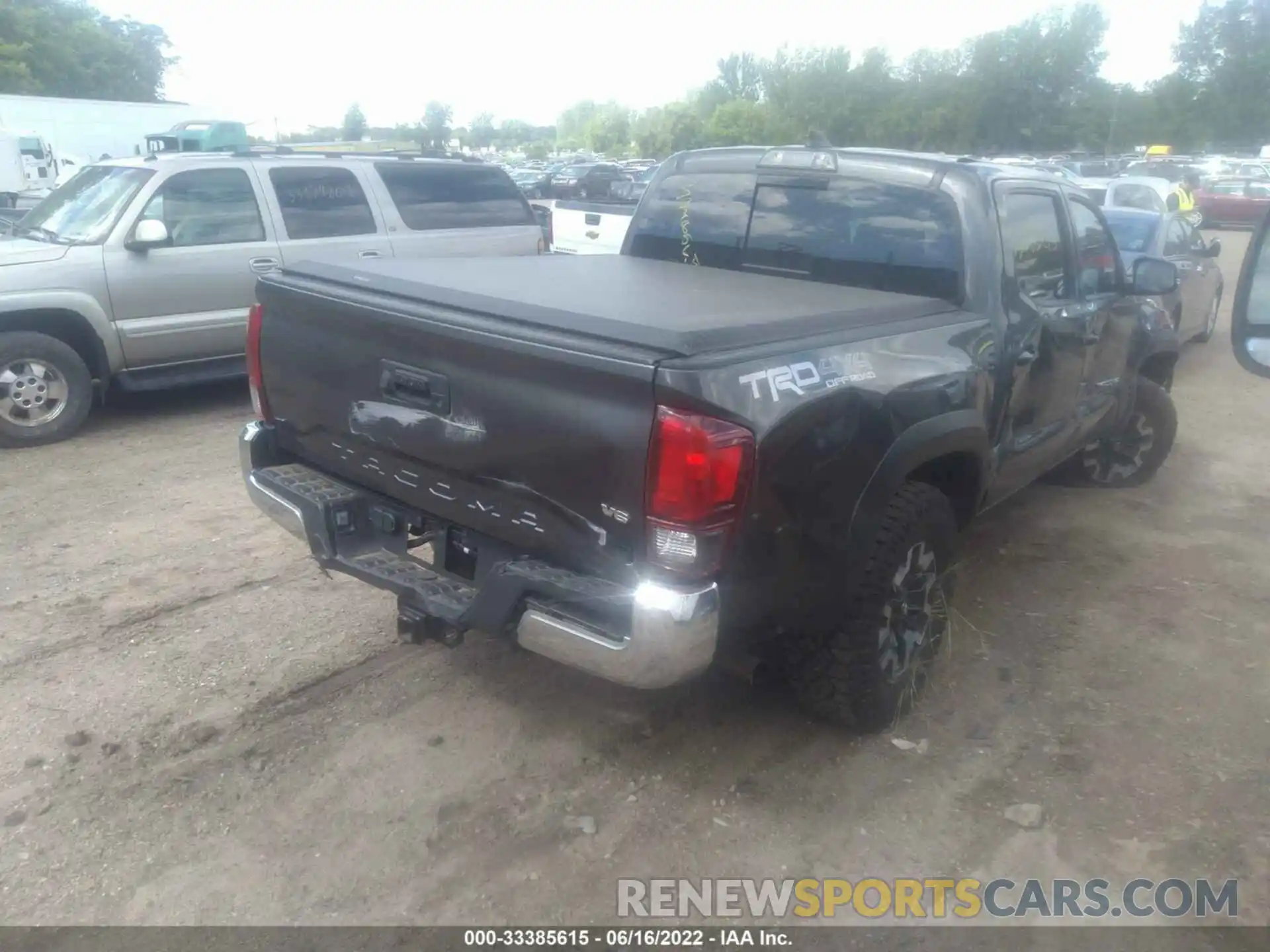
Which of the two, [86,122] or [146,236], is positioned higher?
[146,236]

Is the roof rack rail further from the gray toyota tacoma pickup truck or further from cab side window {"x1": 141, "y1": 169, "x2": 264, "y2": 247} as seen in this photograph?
the gray toyota tacoma pickup truck

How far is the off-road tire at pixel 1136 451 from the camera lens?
6.11m

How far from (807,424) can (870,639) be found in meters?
0.88

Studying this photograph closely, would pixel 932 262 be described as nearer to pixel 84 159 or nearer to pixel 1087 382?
pixel 1087 382

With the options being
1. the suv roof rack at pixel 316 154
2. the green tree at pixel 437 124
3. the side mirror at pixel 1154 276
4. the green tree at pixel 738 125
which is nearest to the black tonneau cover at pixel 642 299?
the side mirror at pixel 1154 276

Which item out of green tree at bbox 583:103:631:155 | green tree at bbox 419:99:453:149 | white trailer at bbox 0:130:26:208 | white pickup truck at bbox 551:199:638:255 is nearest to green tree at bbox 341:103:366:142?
green tree at bbox 419:99:453:149

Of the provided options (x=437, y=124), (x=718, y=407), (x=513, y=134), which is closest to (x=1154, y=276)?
(x=718, y=407)

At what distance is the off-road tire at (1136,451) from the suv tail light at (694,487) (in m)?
4.19

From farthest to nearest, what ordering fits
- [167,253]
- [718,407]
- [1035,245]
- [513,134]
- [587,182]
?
[513,134] < [587,182] < [167,253] < [1035,245] < [718,407]

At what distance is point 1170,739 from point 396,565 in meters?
2.78

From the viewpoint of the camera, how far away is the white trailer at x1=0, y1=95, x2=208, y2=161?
2506 cm

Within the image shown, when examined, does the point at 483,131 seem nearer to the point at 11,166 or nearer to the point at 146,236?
the point at 11,166

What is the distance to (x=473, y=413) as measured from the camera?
3.01 meters

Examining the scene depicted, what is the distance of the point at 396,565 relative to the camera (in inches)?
132
